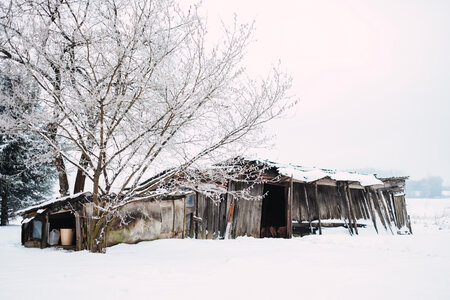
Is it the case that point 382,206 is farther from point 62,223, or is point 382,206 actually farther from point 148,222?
point 62,223

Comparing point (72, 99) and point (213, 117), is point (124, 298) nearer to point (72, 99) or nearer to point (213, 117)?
point (213, 117)

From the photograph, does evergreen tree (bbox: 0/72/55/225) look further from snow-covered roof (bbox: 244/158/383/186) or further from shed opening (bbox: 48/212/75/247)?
snow-covered roof (bbox: 244/158/383/186)

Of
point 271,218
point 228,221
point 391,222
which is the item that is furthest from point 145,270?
point 391,222

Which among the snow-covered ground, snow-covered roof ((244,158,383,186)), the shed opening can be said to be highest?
snow-covered roof ((244,158,383,186))

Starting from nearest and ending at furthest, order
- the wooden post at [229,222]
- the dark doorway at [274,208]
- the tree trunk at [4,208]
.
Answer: the wooden post at [229,222], the dark doorway at [274,208], the tree trunk at [4,208]

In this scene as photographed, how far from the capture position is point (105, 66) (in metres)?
6.64

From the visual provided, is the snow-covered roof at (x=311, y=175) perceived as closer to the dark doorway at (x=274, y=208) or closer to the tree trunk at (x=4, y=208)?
the dark doorway at (x=274, y=208)

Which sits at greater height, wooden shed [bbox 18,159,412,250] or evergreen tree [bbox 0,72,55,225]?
evergreen tree [bbox 0,72,55,225]

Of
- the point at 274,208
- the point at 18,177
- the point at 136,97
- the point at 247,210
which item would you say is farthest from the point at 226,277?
the point at 18,177

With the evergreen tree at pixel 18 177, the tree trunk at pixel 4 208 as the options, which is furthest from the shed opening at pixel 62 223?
the tree trunk at pixel 4 208

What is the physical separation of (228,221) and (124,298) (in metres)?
7.70

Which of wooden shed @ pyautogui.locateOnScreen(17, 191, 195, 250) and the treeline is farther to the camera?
the treeline

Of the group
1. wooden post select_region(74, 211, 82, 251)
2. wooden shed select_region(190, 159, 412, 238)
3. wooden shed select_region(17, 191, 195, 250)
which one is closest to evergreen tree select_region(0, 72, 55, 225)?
wooden shed select_region(17, 191, 195, 250)

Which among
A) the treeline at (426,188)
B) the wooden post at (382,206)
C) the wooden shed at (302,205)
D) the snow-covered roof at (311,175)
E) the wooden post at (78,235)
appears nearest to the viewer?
the wooden post at (78,235)
